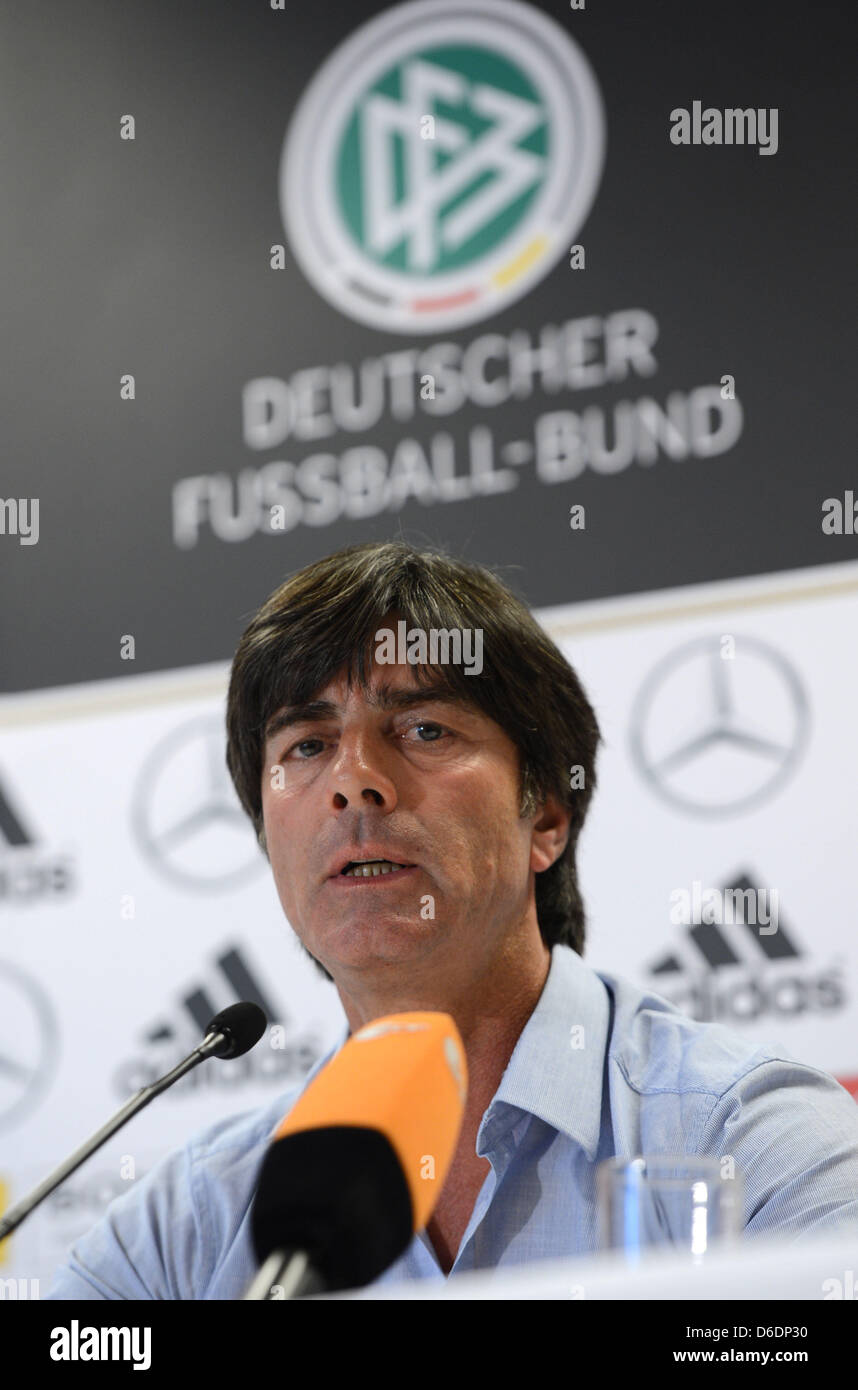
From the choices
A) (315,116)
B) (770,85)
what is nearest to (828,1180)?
(770,85)

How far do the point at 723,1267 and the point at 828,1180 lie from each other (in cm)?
105

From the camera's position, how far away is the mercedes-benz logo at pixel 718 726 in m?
2.74

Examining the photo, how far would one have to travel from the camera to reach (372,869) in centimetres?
171

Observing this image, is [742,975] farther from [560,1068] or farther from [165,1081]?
[165,1081]

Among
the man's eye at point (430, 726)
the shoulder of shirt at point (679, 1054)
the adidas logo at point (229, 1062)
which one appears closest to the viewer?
the shoulder of shirt at point (679, 1054)

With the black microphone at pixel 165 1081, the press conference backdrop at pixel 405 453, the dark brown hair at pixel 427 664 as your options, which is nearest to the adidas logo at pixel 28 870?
the press conference backdrop at pixel 405 453

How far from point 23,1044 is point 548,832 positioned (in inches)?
61.9

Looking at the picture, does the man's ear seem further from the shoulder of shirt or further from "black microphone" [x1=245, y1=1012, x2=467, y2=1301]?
"black microphone" [x1=245, y1=1012, x2=467, y2=1301]

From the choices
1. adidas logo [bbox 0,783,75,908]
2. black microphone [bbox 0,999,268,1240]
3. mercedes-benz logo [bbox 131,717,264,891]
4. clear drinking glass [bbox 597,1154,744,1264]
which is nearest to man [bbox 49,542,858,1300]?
black microphone [bbox 0,999,268,1240]

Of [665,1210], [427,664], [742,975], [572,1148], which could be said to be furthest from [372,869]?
[742,975]

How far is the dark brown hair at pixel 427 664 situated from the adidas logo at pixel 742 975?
768 millimetres

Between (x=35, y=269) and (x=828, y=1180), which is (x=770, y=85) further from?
(x=828, y=1180)

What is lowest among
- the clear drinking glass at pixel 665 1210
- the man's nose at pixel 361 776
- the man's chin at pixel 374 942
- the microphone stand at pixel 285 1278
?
the man's chin at pixel 374 942

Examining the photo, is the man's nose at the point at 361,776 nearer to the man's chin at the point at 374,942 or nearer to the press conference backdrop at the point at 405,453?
the man's chin at the point at 374,942
